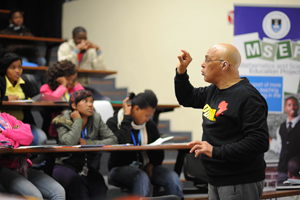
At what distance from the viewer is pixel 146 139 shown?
9.95 feet

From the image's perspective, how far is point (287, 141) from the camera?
10.7 feet

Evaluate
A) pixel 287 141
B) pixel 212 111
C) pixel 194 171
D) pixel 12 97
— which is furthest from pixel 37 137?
pixel 287 141

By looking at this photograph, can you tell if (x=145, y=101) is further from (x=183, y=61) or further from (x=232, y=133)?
(x=232, y=133)

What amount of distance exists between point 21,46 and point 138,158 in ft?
10.3

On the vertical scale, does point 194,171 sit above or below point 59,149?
below

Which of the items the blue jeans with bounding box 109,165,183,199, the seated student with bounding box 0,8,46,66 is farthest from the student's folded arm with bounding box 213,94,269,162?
the seated student with bounding box 0,8,46,66

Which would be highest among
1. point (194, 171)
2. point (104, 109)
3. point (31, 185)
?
point (104, 109)

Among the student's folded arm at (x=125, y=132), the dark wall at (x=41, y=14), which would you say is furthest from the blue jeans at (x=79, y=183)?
the dark wall at (x=41, y=14)

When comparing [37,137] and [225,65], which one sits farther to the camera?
[37,137]

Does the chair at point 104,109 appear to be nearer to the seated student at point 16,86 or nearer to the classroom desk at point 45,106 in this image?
the classroom desk at point 45,106

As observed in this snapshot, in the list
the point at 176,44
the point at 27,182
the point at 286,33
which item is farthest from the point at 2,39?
the point at 286,33

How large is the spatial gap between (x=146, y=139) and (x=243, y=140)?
1.45 metres

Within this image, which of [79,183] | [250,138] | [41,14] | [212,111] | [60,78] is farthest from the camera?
[41,14]

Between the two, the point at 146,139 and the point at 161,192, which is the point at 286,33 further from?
the point at 161,192
